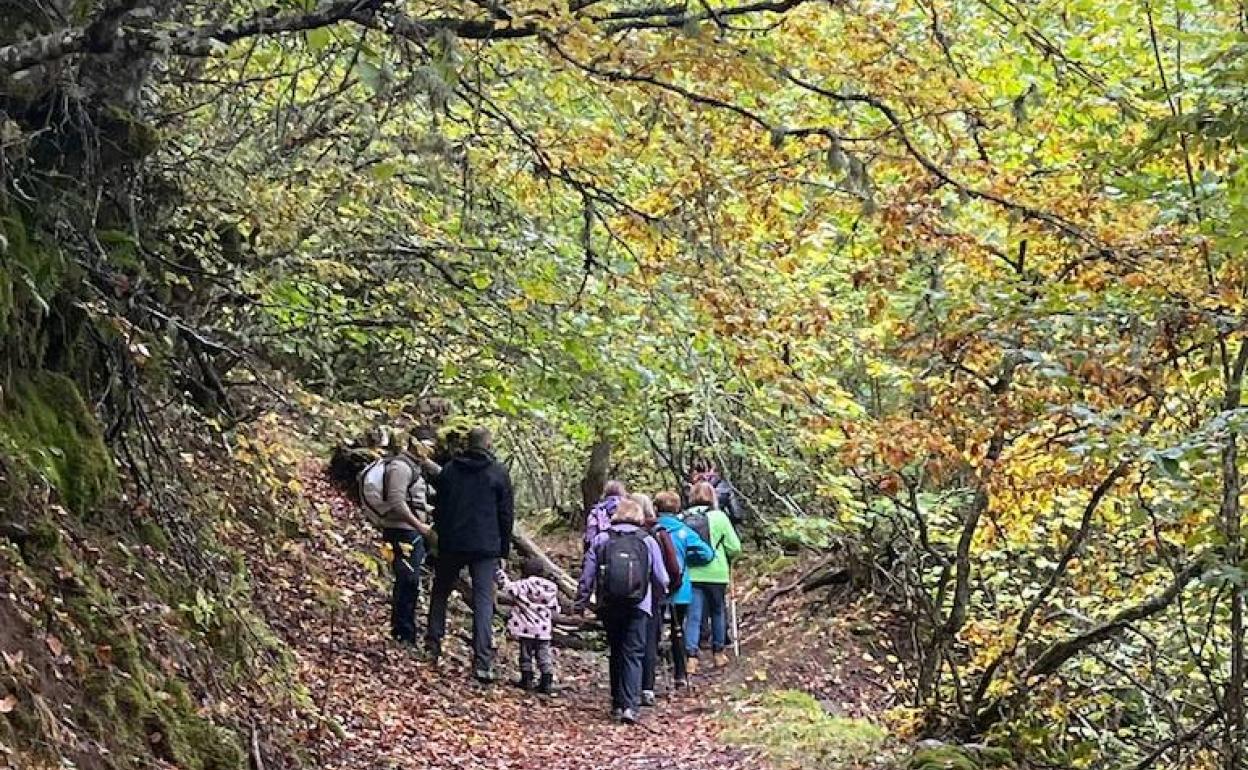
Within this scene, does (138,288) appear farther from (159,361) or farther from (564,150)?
(564,150)

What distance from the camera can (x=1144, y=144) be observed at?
5.76 metres

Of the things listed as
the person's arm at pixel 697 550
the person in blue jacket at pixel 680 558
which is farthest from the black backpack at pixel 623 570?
the person's arm at pixel 697 550

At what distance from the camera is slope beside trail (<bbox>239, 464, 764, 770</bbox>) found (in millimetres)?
8125

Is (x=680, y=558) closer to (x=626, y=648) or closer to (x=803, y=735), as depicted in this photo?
(x=626, y=648)

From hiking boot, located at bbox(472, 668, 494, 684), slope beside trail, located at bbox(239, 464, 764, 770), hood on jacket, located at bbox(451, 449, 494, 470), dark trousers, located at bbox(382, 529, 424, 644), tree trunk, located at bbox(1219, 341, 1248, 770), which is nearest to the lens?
tree trunk, located at bbox(1219, 341, 1248, 770)

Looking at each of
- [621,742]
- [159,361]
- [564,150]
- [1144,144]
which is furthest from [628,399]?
[1144,144]

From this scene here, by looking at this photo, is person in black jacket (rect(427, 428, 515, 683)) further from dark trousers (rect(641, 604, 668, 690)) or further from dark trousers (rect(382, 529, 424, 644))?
dark trousers (rect(641, 604, 668, 690))

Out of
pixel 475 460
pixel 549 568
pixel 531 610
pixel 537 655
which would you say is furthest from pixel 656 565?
pixel 549 568

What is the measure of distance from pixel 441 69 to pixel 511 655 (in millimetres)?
9693

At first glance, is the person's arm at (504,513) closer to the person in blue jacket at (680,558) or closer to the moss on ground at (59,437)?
the person in blue jacket at (680,558)

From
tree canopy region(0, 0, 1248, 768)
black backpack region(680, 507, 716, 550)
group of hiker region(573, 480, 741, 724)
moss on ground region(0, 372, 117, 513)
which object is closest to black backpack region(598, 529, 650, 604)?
group of hiker region(573, 480, 741, 724)

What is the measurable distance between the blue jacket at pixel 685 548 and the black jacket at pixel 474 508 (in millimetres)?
2160

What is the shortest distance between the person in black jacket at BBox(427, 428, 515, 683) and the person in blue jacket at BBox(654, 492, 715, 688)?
2056 millimetres

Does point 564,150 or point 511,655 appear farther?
point 511,655
